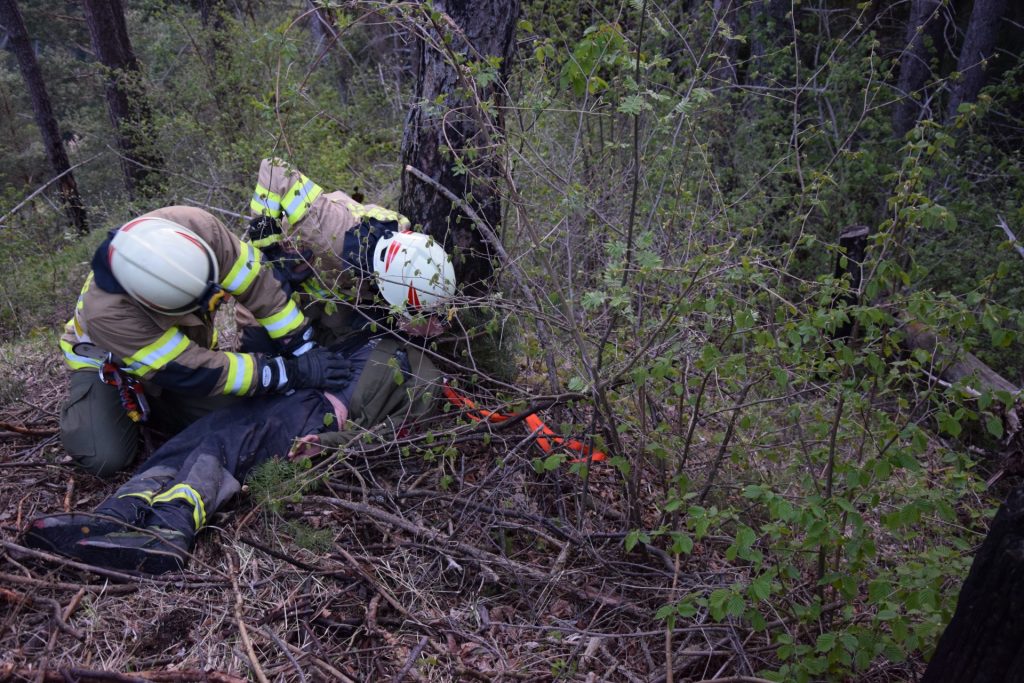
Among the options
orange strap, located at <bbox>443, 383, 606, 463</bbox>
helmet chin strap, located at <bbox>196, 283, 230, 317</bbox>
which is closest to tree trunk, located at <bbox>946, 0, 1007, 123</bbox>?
orange strap, located at <bbox>443, 383, 606, 463</bbox>

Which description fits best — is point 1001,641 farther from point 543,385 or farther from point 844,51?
point 844,51

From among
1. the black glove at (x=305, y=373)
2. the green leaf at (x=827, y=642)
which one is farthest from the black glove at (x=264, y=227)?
the green leaf at (x=827, y=642)

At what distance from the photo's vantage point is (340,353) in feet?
13.2

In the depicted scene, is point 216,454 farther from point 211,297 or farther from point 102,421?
point 211,297

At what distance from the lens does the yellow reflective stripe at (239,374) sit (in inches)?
143

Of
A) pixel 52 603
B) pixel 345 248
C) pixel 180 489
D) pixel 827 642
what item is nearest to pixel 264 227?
pixel 345 248

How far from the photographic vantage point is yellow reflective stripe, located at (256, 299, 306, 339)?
12.5 ft

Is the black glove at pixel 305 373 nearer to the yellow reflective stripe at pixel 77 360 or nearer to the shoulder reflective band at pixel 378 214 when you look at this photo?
the shoulder reflective band at pixel 378 214

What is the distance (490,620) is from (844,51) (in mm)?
7119

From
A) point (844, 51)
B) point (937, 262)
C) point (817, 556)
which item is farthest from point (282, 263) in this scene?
point (844, 51)

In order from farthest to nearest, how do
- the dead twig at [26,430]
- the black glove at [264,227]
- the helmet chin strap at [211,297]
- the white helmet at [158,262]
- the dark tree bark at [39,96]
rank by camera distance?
the dark tree bark at [39,96] → the dead twig at [26,430] → the black glove at [264,227] → the helmet chin strap at [211,297] → the white helmet at [158,262]

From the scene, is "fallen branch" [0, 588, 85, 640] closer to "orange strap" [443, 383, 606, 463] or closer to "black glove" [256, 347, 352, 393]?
"black glove" [256, 347, 352, 393]

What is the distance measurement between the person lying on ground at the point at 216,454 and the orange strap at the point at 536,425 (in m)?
0.13

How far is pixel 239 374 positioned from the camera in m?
3.65
